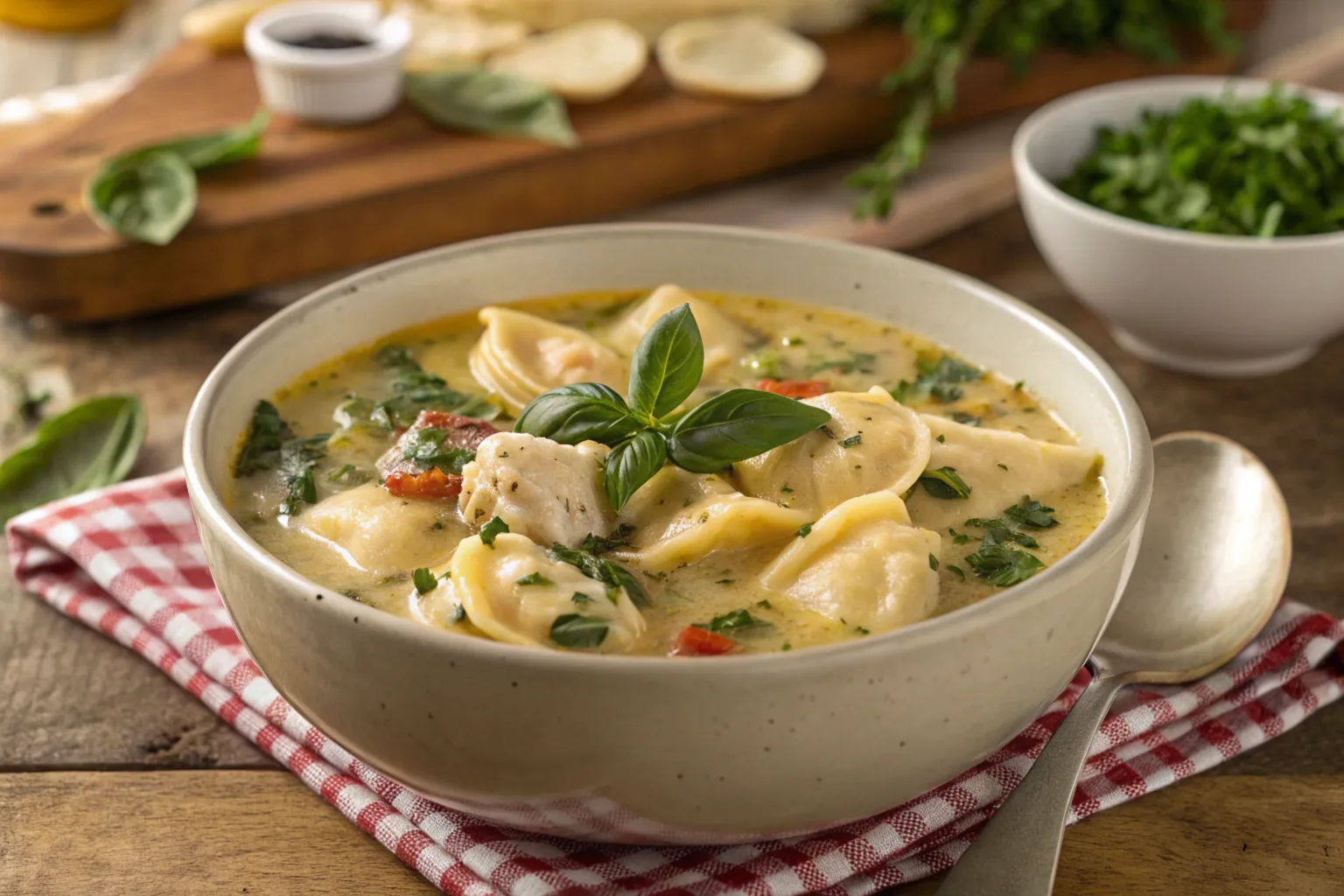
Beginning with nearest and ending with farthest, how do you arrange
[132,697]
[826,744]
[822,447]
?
[826,744] < [822,447] < [132,697]

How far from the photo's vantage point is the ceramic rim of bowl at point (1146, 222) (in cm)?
472

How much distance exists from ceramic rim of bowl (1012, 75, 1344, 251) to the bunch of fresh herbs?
20.0 inches

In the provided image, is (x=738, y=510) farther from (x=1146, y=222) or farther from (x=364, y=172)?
(x=364, y=172)

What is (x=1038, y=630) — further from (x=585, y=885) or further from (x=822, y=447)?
(x=585, y=885)

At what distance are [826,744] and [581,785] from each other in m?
0.44

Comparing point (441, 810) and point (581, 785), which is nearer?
point (581, 785)

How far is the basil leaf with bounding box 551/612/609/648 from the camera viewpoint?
270 centimetres

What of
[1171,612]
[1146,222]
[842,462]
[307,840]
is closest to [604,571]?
[842,462]

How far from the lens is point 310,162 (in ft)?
19.2

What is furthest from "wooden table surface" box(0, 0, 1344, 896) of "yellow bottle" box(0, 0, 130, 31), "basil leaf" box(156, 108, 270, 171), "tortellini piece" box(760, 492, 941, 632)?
"yellow bottle" box(0, 0, 130, 31)

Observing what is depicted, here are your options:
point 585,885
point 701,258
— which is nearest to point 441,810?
point 585,885

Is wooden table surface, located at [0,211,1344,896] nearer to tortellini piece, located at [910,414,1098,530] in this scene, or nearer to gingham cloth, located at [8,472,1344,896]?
gingham cloth, located at [8,472,1344,896]

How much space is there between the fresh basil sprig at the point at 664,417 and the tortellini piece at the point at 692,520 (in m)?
0.09

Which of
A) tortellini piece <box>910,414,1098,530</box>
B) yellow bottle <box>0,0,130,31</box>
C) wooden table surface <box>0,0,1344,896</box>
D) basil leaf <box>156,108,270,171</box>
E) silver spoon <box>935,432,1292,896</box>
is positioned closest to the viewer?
silver spoon <box>935,432,1292,896</box>
